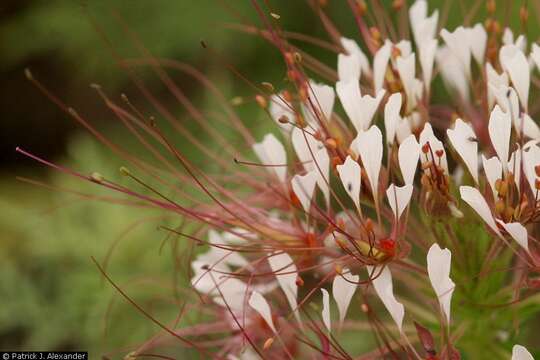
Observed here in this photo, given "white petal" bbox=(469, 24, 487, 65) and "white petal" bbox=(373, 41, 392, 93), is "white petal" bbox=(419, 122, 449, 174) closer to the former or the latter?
"white petal" bbox=(373, 41, 392, 93)

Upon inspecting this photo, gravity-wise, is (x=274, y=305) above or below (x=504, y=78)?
below

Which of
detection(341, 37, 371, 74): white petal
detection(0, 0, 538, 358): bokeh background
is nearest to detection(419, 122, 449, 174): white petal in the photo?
detection(341, 37, 371, 74): white petal

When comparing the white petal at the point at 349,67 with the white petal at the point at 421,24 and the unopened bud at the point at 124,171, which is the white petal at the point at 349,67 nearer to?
the white petal at the point at 421,24

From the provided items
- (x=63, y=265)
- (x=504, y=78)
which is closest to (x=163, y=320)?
(x=63, y=265)

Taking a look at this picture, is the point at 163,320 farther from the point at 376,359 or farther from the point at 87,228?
the point at 376,359

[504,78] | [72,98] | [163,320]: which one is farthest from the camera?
[72,98]

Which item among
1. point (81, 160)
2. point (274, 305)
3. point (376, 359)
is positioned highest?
point (81, 160)

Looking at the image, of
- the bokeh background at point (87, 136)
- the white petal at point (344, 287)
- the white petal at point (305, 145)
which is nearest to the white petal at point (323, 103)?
the white petal at point (305, 145)

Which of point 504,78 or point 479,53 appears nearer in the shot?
point 504,78
